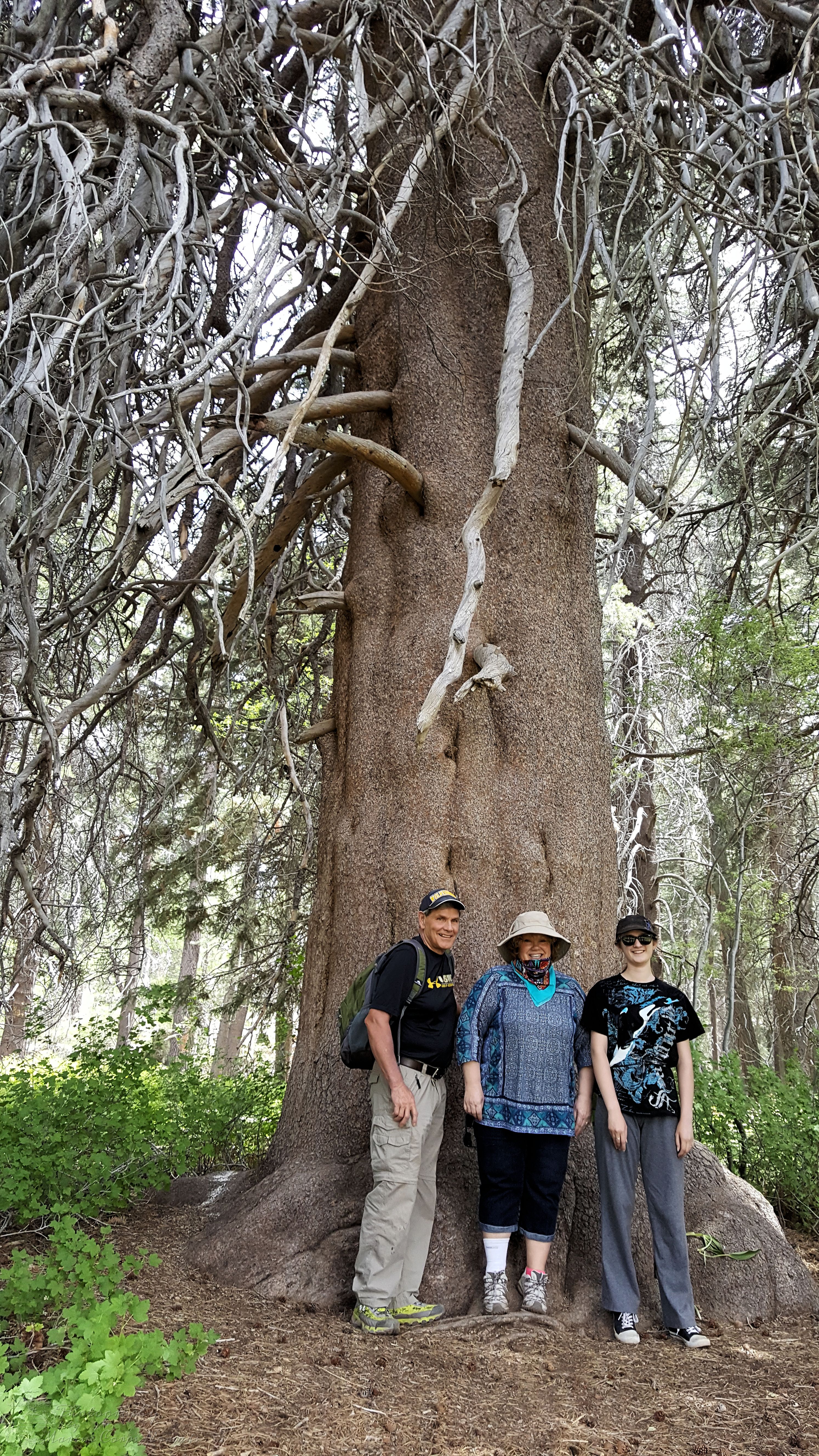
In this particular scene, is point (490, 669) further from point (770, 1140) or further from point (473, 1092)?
point (770, 1140)

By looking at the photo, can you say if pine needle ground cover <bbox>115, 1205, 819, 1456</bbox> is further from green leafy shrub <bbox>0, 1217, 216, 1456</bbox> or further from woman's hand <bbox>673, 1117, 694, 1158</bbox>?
woman's hand <bbox>673, 1117, 694, 1158</bbox>

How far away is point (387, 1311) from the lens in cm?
378

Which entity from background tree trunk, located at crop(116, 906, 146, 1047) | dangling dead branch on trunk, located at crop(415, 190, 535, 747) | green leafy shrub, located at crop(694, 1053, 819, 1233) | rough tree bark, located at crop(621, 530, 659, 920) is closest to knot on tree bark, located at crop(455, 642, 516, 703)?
dangling dead branch on trunk, located at crop(415, 190, 535, 747)

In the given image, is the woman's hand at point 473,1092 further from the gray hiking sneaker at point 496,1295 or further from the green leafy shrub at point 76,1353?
the green leafy shrub at point 76,1353

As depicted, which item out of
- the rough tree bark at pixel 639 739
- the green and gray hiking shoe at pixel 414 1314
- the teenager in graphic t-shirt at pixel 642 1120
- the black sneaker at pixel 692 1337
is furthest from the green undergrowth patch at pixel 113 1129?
the rough tree bark at pixel 639 739

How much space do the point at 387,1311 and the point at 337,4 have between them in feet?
19.8

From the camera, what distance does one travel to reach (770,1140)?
A: 6043 mm

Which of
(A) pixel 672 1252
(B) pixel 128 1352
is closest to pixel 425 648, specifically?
(A) pixel 672 1252

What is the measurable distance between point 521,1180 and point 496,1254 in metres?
0.27

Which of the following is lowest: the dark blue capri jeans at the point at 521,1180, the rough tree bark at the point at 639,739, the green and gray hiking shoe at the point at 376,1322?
the green and gray hiking shoe at the point at 376,1322

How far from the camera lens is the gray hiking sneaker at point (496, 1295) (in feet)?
12.8

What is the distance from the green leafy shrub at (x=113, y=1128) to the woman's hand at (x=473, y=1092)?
146 centimetres

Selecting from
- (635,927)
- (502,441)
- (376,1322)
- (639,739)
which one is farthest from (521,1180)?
(639,739)

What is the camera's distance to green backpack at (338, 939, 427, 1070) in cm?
407
